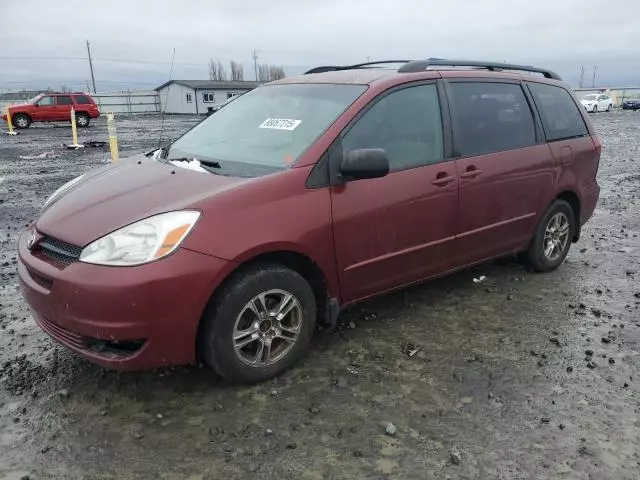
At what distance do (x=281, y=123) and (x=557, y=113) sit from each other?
2847mm

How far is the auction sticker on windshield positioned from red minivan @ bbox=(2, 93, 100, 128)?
92.9 ft

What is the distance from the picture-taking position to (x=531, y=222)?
4.84 m

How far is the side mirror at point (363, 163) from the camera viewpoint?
3.30 metres

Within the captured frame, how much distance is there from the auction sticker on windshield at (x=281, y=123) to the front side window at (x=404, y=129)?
0.41 meters

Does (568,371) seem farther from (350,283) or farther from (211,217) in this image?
(211,217)

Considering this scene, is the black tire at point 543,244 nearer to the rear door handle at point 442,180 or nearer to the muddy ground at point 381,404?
the muddy ground at point 381,404

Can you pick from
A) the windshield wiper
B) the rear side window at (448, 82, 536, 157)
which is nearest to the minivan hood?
the windshield wiper

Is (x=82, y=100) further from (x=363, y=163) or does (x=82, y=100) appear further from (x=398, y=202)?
(x=363, y=163)

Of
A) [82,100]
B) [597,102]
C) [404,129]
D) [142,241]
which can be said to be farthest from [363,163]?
[597,102]

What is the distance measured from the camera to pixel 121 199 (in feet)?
10.5

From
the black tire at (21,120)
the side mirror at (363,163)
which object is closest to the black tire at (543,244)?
the side mirror at (363,163)

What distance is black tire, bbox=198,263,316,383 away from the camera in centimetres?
296

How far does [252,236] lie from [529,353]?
2076 millimetres

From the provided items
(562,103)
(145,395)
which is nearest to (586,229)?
(562,103)
